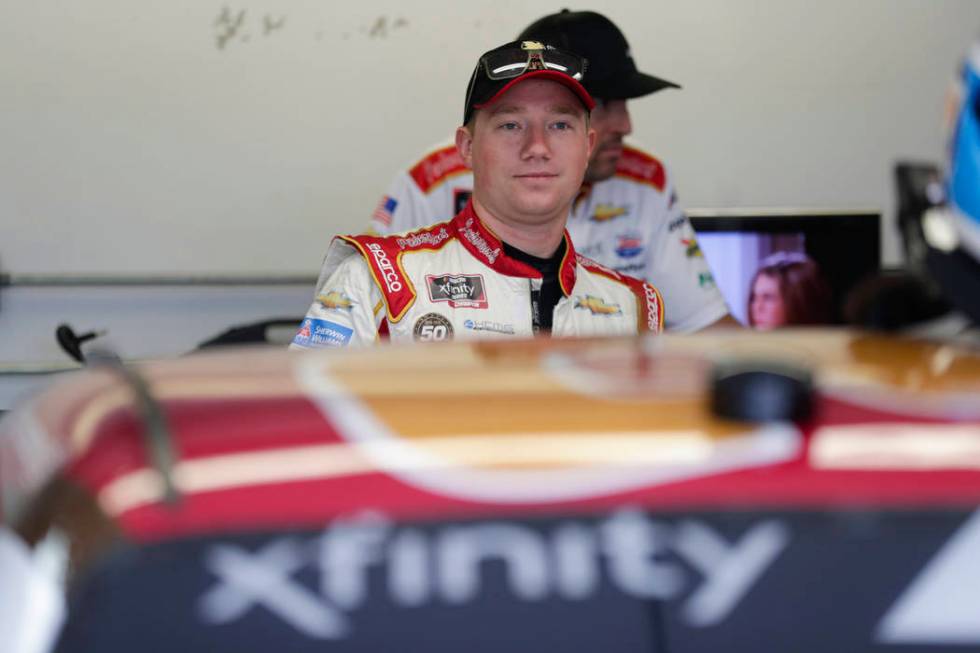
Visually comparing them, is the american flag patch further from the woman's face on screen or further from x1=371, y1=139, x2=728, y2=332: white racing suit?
the woman's face on screen

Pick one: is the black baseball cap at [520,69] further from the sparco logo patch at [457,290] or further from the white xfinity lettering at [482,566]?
the white xfinity lettering at [482,566]

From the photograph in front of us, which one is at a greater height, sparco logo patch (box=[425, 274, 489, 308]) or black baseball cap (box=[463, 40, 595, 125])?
black baseball cap (box=[463, 40, 595, 125])

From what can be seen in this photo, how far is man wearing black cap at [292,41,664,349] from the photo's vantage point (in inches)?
66.9

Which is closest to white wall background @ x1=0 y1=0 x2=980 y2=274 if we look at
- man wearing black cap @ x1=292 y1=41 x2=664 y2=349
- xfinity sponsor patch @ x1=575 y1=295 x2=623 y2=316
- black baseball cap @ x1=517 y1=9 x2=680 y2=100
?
black baseball cap @ x1=517 y1=9 x2=680 y2=100

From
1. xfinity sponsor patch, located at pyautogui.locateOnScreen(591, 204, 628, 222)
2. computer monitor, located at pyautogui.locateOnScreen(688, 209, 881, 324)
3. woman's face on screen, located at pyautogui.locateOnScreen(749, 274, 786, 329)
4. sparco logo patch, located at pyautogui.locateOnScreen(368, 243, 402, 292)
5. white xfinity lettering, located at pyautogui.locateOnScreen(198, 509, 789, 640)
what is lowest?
woman's face on screen, located at pyautogui.locateOnScreen(749, 274, 786, 329)

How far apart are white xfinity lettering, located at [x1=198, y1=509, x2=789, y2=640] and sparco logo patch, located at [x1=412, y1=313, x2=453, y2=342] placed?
3.81 ft

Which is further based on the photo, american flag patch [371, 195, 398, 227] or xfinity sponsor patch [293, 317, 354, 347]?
american flag patch [371, 195, 398, 227]

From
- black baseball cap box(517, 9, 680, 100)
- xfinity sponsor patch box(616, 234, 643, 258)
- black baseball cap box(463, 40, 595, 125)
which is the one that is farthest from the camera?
xfinity sponsor patch box(616, 234, 643, 258)

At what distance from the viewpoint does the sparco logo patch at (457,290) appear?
172 centimetres

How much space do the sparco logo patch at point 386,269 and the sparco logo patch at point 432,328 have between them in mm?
52

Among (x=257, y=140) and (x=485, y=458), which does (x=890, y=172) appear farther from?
(x=485, y=458)

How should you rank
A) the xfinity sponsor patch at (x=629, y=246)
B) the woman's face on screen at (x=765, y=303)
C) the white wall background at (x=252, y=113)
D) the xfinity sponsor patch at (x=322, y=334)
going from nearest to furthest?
the xfinity sponsor patch at (x=322, y=334) → the xfinity sponsor patch at (x=629, y=246) → the woman's face on screen at (x=765, y=303) → the white wall background at (x=252, y=113)

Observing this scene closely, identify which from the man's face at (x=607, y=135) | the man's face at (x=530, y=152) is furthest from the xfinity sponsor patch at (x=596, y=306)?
the man's face at (x=607, y=135)

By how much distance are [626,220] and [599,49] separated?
0.31m
